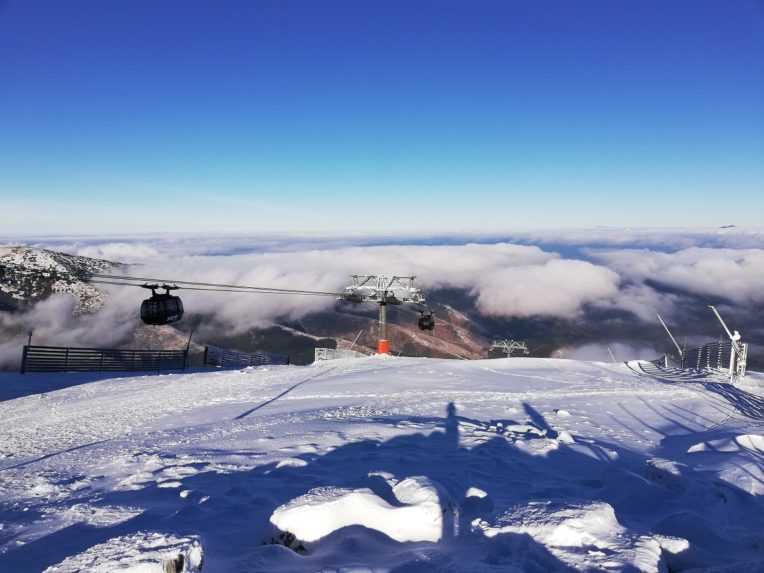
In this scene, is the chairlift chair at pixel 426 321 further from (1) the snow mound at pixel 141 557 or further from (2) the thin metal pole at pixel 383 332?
(1) the snow mound at pixel 141 557

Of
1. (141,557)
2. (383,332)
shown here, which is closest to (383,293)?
(383,332)

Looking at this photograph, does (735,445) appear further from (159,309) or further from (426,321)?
(426,321)


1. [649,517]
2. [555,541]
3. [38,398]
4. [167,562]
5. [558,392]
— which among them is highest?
[167,562]

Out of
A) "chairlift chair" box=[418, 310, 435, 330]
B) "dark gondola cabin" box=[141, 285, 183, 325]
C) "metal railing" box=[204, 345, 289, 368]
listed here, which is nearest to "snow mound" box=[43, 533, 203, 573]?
"dark gondola cabin" box=[141, 285, 183, 325]

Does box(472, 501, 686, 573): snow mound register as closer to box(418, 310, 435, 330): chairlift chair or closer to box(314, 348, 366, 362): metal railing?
box(314, 348, 366, 362): metal railing

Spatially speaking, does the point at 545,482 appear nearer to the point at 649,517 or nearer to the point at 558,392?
the point at 649,517

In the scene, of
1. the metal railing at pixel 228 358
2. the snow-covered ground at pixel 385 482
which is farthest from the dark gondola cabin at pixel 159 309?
the metal railing at pixel 228 358

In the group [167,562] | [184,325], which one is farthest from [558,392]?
[184,325]
